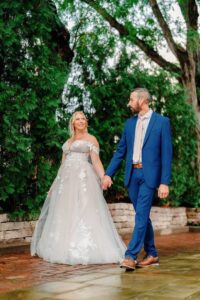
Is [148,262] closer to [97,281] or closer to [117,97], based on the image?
[97,281]

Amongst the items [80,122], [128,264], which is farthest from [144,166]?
[80,122]

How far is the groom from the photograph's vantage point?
6.49m

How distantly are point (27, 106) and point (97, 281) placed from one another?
402 centimetres

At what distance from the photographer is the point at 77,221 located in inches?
305

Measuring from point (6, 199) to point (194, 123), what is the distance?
243 inches

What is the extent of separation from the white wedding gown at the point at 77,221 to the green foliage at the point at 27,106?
89 cm

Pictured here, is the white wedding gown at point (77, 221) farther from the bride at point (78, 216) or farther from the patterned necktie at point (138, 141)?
the patterned necktie at point (138, 141)

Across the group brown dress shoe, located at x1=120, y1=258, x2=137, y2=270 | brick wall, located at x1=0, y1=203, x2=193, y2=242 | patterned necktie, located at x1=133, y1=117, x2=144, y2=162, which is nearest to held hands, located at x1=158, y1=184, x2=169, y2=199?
patterned necktie, located at x1=133, y1=117, x2=144, y2=162

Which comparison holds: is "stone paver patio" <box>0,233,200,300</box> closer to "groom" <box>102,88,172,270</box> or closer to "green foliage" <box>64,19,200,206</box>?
"groom" <box>102,88,172,270</box>

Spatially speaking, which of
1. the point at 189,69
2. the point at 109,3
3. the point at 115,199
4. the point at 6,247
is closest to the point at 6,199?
the point at 6,247

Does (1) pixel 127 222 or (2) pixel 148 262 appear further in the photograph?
(1) pixel 127 222

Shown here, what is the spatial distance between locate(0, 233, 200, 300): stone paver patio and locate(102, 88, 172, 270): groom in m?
0.33

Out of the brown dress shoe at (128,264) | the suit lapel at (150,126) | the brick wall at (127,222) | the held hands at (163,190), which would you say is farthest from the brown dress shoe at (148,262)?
the brick wall at (127,222)

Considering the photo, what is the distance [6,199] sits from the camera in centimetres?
919
